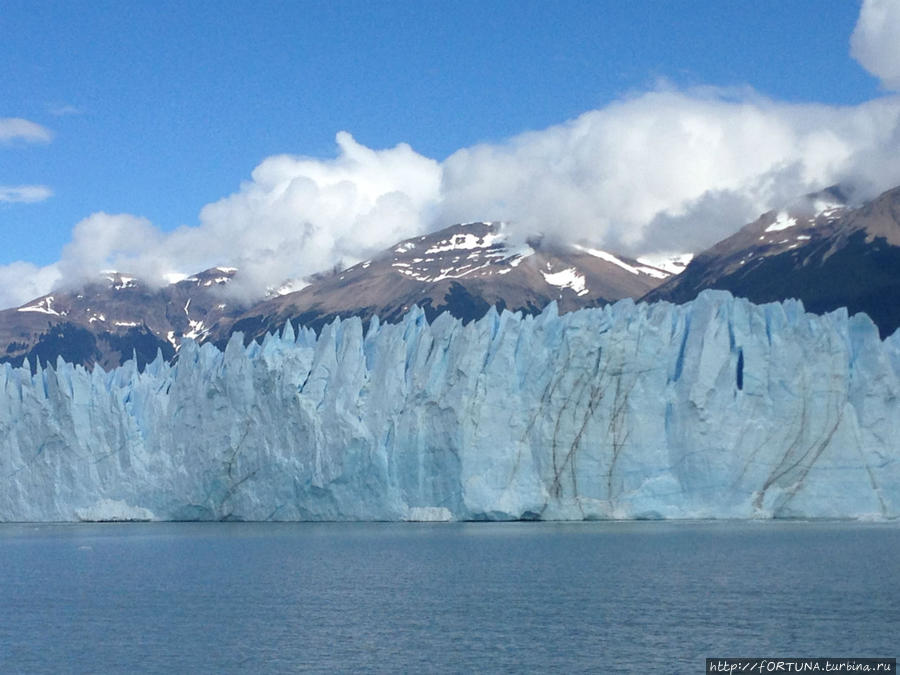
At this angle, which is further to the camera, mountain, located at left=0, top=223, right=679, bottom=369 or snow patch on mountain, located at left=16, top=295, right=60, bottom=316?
snow patch on mountain, located at left=16, top=295, right=60, bottom=316

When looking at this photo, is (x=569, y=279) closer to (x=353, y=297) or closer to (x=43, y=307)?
(x=353, y=297)

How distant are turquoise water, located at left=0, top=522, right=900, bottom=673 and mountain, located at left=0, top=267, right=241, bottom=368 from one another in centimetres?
7932

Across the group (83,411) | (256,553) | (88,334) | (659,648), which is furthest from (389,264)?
(659,648)

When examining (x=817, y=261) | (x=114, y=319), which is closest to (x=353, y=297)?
(x=114, y=319)

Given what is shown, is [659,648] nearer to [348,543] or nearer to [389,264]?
[348,543]

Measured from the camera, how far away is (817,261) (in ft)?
245

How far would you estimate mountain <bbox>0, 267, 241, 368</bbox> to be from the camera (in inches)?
4343

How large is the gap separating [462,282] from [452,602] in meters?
74.4

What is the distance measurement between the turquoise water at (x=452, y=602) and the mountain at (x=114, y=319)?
79323 mm

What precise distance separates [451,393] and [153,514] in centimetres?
1095

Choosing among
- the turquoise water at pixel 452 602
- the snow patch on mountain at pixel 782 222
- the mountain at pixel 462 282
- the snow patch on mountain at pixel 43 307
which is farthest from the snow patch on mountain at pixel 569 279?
the turquoise water at pixel 452 602

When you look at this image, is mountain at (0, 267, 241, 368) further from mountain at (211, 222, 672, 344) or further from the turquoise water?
the turquoise water

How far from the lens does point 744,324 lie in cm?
3300

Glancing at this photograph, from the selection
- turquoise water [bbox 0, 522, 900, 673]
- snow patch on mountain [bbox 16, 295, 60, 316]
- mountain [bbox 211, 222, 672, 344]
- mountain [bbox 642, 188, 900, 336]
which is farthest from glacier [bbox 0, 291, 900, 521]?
snow patch on mountain [bbox 16, 295, 60, 316]
